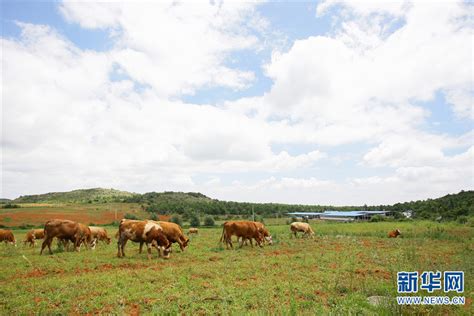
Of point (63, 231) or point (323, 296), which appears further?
point (63, 231)

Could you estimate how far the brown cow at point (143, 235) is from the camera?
1686cm

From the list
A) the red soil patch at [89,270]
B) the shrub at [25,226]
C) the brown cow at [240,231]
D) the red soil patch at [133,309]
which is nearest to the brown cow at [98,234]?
the brown cow at [240,231]

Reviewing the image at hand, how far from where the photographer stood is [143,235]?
16.9m

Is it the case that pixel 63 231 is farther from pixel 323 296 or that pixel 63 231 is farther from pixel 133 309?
pixel 323 296

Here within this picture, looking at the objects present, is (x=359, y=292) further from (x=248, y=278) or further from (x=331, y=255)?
(x=331, y=255)

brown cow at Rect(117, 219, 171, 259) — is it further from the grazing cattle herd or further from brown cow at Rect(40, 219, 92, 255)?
brown cow at Rect(40, 219, 92, 255)

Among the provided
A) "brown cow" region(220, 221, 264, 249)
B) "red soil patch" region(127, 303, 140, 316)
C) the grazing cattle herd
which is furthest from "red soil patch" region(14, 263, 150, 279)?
"brown cow" region(220, 221, 264, 249)

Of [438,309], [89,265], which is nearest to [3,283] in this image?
[89,265]

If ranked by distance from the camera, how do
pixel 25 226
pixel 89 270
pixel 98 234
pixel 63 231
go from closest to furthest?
pixel 89 270 → pixel 63 231 → pixel 98 234 → pixel 25 226

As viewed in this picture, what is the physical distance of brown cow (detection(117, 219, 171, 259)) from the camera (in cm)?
1686

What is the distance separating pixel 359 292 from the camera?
9.28 m

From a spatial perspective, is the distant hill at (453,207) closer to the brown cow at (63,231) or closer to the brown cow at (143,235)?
the brown cow at (143,235)

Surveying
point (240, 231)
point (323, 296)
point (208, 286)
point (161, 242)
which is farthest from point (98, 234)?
point (323, 296)

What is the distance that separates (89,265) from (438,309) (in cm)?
1413
